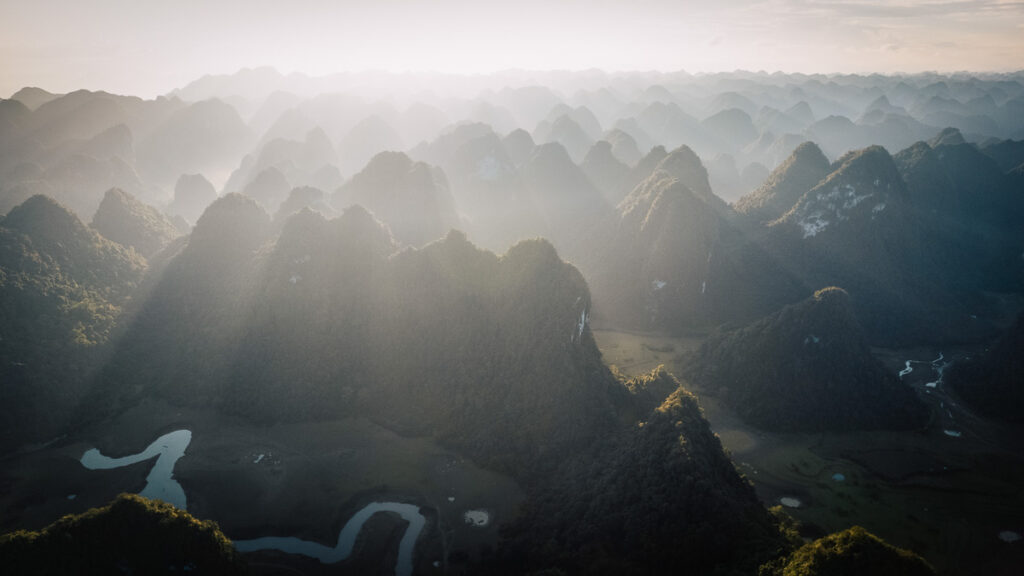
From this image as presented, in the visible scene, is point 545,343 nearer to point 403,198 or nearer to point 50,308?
point 403,198

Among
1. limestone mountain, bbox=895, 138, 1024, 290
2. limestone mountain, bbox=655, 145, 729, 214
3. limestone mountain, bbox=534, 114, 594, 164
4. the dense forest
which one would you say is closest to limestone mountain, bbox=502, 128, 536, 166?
limestone mountain, bbox=534, 114, 594, 164

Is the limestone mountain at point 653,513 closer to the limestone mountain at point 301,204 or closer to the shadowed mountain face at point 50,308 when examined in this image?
the shadowed mountain face at point 50,308

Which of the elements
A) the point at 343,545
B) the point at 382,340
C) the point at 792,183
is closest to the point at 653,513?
the point at 343,545

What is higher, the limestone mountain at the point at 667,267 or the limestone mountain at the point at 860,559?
the limestone mountain at the point at 667,267

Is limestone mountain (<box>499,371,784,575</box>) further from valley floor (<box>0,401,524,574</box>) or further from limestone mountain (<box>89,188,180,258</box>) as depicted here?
limestone mountain (<box>89,188,180,258</box>)

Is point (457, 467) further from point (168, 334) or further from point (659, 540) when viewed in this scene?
point (168, 334)

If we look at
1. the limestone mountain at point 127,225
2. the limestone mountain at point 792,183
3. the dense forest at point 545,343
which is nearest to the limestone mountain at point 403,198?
the dense forest at point 545,343
